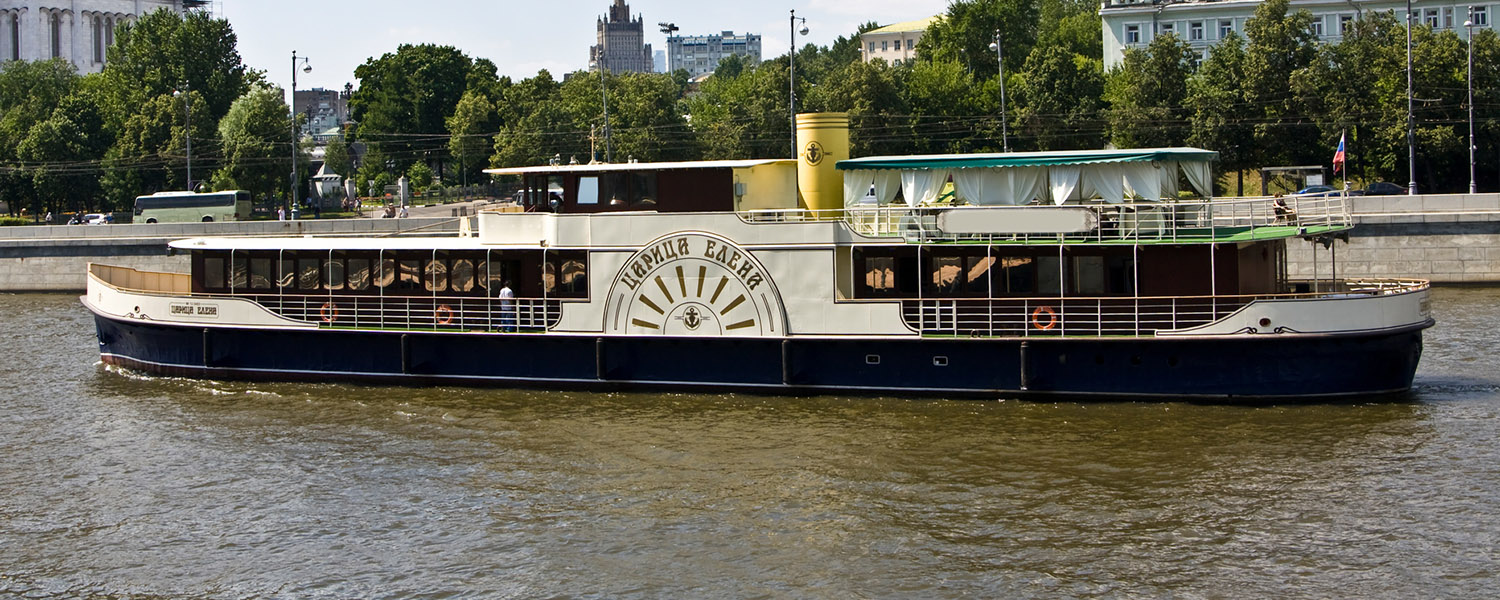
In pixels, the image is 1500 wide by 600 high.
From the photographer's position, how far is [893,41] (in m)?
169

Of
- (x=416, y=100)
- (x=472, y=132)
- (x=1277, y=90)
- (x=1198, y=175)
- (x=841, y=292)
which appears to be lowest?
(x=841, y=292)

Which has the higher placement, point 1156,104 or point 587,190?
point 1156,104

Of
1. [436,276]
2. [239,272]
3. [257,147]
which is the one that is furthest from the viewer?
[257,147]

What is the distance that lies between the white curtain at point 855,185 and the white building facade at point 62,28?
119802 mm

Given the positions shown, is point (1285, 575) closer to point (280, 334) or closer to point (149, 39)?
point (280, 334)

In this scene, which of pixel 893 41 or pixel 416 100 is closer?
pixel 416 100

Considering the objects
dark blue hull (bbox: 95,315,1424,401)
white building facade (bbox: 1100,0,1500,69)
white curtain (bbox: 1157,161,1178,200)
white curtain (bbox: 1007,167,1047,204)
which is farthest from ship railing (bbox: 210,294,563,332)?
white building facade (bbox: 1100,0,1500,69)

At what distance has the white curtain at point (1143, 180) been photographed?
84.6ft

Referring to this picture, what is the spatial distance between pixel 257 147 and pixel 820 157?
5810cm

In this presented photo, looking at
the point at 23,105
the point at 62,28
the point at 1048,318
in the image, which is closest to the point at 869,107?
the point at 1048,318

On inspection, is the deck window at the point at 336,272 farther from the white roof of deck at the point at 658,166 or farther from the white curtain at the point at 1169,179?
the white curtain at the point at 1169,179

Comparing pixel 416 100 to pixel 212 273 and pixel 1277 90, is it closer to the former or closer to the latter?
pixel 1277 90

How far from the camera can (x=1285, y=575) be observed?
16516 millimetres

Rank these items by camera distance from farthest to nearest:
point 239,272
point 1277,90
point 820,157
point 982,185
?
point 1277,90 → point 239,272 → point 820,157 → point 982,185
